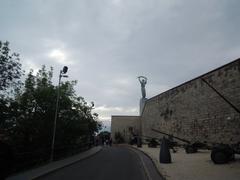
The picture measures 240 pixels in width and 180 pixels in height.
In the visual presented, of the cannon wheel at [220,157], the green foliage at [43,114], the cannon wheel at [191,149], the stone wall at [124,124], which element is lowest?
the cannon wheel at [220,157]

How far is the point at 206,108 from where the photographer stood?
27297 mm

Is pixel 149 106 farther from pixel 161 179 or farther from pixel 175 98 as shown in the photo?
pixel 161 179

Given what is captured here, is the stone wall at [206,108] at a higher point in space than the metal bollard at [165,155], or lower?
higher

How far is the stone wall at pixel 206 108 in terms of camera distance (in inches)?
907

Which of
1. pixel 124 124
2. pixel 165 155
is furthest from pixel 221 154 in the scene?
pixel 124 124

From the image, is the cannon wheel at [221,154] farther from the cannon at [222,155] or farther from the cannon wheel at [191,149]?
the cannon wheel at [191,149]

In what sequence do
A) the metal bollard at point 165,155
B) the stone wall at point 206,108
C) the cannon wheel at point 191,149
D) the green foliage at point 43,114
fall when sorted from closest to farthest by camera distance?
1. the metal bollard at point 165,155
2. the green foliage at point 43,114
3. the cannon wheel at point 191,149
4. the stone wall at point 206,108

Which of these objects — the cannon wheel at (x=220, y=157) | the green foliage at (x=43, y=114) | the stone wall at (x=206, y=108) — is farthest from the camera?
the stone wall at (x=206, y=108)

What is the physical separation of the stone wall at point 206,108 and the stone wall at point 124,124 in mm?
29387

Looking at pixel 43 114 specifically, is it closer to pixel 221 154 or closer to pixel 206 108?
pixel 221 154

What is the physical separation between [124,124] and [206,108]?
46507mm

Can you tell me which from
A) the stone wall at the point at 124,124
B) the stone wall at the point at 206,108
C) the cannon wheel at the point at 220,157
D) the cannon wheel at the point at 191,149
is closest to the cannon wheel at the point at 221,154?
the cannon wheel at the point at 220,157

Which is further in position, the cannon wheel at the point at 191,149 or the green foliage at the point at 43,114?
the cannon wheel at the point at 191,149

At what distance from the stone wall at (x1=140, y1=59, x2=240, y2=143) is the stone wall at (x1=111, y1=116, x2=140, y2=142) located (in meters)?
29.4
